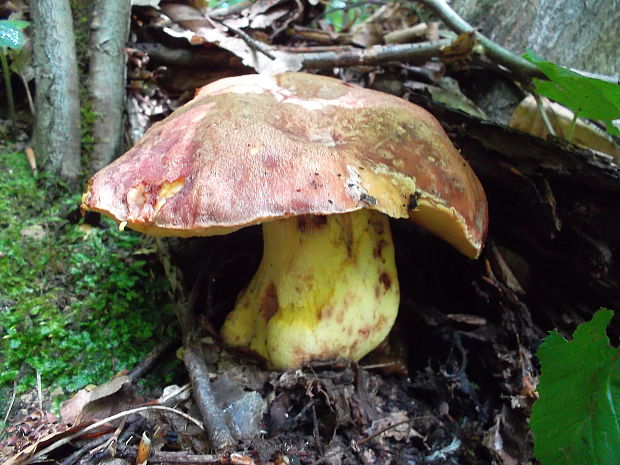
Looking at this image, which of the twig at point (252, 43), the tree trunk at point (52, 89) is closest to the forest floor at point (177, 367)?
the tree trunk at point (52, 89)

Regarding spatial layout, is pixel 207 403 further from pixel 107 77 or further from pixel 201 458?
pixel 107 77

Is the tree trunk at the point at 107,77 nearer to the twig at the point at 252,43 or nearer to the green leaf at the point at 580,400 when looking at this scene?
the twig at the point at 252,43

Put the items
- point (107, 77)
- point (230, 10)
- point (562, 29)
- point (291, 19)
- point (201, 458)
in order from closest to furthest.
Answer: point (201, 458) → point (107, 77) → point (562, 29) → point (230, 10) → point (291, 19)

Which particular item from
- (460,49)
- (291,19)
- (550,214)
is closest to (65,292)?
(550,214)

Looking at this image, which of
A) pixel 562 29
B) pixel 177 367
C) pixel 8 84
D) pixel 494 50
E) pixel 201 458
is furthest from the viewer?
pixel 562 29

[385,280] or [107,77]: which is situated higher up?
[107,77]

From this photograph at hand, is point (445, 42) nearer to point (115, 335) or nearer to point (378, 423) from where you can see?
point (378, 423)

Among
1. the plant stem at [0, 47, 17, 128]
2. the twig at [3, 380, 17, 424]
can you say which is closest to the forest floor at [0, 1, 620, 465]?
the twig at [3, 380, 17, 424]
